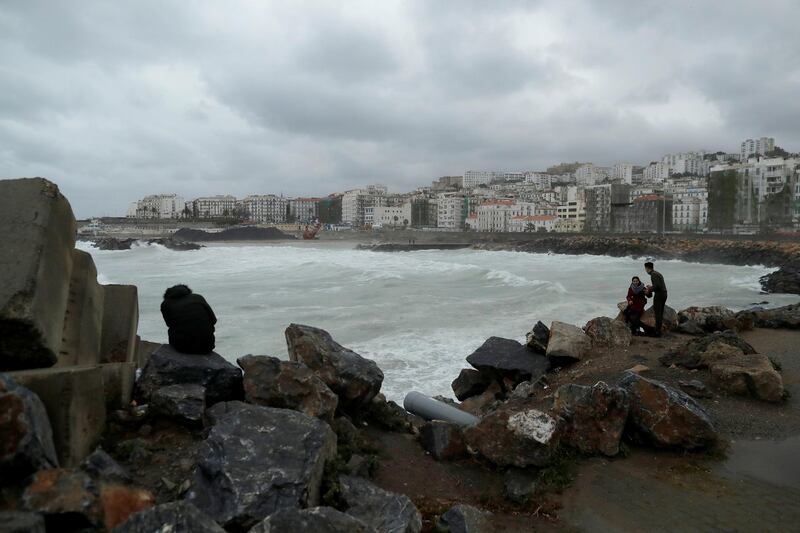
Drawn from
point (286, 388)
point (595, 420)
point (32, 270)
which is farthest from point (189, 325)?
point (595, 420)

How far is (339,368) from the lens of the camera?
532 cm

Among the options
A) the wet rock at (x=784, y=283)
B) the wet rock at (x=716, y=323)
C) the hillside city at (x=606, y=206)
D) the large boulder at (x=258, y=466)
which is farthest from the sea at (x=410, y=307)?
the hillside city at (x=606, y=206)

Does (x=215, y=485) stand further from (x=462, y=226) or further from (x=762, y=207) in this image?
(x=462, y=226)

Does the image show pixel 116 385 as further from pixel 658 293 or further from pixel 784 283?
pixel 784 283

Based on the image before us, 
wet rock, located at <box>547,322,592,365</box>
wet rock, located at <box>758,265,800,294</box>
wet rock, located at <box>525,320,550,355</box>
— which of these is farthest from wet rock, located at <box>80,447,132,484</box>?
wet rock, located at <box>758,265,800,294</box>

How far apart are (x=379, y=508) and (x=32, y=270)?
284 centimetres

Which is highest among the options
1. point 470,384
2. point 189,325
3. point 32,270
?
point 32,270

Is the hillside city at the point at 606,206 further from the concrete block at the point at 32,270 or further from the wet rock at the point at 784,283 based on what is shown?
the concrete block at the point at 32,270

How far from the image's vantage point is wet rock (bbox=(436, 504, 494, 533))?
132 inches

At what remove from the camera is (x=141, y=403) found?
449 cm

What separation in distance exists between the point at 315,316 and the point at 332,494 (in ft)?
46.3

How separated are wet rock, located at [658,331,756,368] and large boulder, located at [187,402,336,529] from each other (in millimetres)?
5637

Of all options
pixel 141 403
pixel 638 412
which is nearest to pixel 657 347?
pixel 638 412

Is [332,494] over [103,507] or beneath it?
beneath
